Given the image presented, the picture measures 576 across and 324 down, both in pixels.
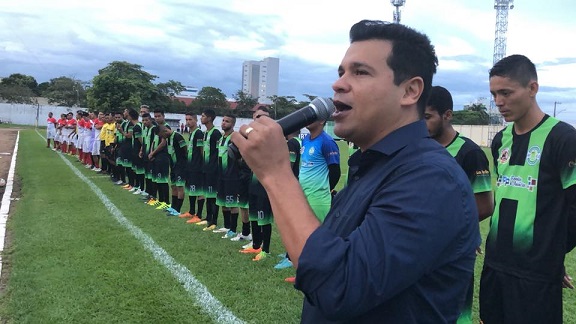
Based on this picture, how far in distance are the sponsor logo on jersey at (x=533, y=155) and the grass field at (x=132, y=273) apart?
2710mm

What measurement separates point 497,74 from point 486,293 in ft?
4.65

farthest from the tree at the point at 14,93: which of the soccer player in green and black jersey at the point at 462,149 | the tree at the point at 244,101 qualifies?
the soccer player in green and black jersey at the point at 462,149

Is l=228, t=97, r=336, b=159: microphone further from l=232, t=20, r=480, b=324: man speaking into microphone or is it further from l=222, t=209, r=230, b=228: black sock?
l=222, t=209, r=230, b=228: black sock

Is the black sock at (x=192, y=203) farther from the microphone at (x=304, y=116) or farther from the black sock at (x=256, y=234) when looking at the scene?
the microphone at (x=304, y=116)

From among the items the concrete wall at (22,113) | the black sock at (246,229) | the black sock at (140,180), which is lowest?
the black sock at (246,229)

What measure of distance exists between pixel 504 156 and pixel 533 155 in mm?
285

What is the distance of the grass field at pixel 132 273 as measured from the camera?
4.62 metres

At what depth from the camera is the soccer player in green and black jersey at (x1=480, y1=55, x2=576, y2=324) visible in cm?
273

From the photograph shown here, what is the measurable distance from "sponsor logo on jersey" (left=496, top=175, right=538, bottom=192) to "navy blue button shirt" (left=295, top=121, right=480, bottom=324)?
5.82 ft

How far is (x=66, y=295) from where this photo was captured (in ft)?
16.4

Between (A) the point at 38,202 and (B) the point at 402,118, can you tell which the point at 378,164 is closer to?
(B) the point at 402,118

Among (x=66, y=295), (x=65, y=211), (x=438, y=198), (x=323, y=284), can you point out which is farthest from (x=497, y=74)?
(x=65, y=211)

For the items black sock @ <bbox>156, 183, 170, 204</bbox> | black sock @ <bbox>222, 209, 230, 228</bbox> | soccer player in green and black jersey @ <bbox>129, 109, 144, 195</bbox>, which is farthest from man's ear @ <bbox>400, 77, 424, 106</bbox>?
soccer player in green and black jersey @ <bbox>129, 109, 144, 195</bbox>

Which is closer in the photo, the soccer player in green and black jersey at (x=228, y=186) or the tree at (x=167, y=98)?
the soccer player in green and black jersey at (x=228, y=186)
